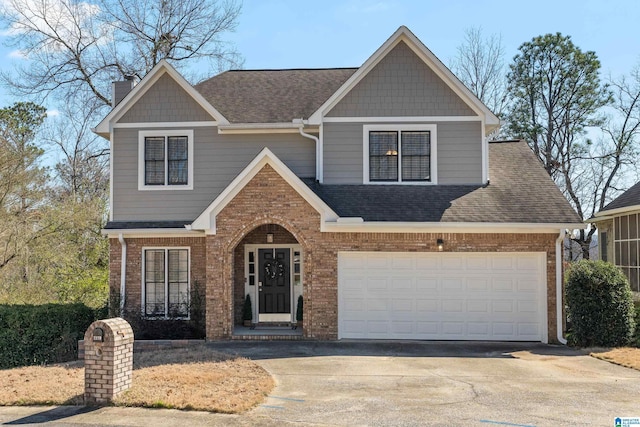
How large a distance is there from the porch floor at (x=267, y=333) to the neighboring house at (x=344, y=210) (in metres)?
0.34

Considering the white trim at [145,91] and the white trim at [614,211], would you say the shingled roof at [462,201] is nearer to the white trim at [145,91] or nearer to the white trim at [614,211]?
the white trim at [614,211]

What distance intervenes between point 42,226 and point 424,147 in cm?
1393

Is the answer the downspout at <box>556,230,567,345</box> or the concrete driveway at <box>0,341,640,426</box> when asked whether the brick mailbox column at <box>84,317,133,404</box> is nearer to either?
the concrete driveway at <box>0,341,640,426</box>

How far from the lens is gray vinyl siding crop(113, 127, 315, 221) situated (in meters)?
16.6

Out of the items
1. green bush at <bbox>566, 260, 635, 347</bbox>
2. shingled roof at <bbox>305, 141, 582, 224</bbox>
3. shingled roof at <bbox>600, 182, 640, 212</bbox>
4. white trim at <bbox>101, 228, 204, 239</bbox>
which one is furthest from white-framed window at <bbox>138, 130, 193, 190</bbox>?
shingled roof at <bbox>600, 182, 640, 212</bbox>

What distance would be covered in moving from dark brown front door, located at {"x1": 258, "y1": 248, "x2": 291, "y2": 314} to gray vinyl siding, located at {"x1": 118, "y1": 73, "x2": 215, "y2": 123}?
4.57m

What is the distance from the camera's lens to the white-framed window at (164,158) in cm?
1670

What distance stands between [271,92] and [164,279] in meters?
6.89

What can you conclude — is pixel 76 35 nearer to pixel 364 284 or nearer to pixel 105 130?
pixel 105 130

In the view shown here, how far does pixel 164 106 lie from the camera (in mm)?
16750

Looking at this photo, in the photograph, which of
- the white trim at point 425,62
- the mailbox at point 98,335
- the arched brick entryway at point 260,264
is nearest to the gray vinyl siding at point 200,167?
the white trim at point 425,62

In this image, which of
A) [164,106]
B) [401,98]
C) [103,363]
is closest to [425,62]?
[401,98]

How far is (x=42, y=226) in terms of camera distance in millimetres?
20688

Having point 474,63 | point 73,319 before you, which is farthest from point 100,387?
point 474,63
